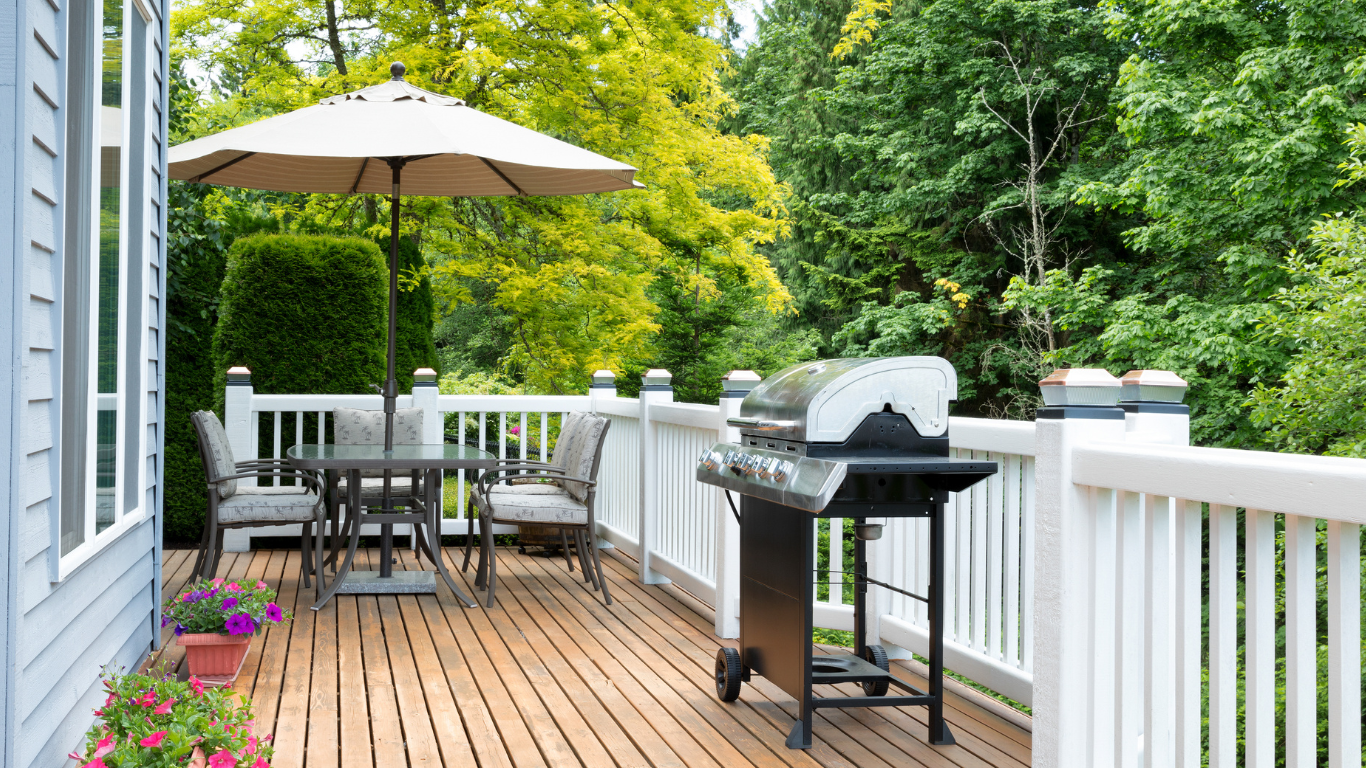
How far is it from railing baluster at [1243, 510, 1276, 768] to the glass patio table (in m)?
3.63

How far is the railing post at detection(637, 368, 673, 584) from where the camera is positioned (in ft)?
17.7

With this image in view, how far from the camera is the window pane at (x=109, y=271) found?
8.90 feet

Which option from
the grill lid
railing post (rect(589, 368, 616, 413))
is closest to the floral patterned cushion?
railing post (rect(589, 368, 616, 413))

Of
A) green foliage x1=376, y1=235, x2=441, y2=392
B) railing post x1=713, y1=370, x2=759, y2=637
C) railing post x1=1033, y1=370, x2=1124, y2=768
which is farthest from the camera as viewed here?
green foliage x1=376, y1=235, x2=441, y2=392

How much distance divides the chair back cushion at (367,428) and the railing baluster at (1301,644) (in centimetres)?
523

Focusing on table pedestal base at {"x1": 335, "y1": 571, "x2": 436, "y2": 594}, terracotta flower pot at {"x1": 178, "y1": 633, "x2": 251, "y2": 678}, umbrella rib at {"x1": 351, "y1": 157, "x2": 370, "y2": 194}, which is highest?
umbrella rib at {"x1": 351, "y1": 157, "x2": 370, "y2": 194}

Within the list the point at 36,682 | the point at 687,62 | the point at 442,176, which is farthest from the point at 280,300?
the point at 687,62

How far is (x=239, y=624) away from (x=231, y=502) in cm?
155

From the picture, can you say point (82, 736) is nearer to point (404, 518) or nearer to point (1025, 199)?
point (404, 518)

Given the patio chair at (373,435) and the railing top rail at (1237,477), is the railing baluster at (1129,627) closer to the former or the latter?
the railing top rail at (1237,477)

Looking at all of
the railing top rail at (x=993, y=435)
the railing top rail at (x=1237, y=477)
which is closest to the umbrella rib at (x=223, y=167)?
the railing top rail at (x=993, y=435)

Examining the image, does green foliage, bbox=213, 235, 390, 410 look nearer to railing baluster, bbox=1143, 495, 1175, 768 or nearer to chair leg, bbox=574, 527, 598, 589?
chair leg, bbox=574, 527, 598, 589

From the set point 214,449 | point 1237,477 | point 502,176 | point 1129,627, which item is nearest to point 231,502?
point 214,449

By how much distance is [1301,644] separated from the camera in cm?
142
